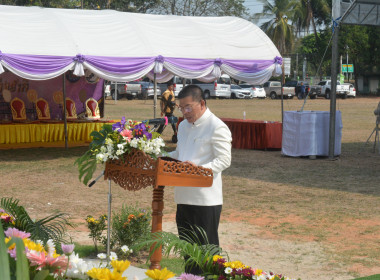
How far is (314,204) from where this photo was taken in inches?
388

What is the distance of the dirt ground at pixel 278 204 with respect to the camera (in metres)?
6.83

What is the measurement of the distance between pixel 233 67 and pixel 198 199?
12369 millimetres

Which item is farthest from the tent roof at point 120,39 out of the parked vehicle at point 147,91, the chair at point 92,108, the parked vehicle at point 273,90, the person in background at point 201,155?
the parked vehicle at point 273,90

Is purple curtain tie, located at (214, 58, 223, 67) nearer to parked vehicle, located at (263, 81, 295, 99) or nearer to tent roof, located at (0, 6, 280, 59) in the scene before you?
tent roof, located at (0, 6, 280, 59)

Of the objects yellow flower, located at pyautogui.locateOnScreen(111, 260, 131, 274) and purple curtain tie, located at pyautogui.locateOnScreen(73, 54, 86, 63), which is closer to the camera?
yellow flower, located at pyautogui.locateOnScreen(111, 260, 131, 274)

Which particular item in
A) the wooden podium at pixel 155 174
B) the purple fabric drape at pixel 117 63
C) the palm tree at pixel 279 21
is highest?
the palm tree at pixel 279 21

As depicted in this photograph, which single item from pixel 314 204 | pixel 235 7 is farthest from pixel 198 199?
pixel 235 7

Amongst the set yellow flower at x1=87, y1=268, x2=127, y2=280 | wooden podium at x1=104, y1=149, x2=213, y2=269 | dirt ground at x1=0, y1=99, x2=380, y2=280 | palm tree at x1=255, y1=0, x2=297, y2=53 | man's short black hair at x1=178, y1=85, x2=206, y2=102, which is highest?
palm tree at x1=255, y1=0, x2=297, y2=53

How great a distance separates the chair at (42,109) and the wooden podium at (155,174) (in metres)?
13.5

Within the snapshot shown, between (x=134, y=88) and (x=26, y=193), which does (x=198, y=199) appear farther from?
(x=134, y=88)

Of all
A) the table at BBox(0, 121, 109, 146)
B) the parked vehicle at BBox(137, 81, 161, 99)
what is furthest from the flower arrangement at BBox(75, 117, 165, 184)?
the parked vehicle at BBox(137, 81, 161, 99)

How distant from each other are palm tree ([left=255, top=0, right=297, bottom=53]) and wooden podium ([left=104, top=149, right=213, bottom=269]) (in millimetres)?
68670

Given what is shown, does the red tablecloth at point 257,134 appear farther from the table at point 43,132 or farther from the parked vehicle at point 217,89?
the parked vehicle at point 217,89

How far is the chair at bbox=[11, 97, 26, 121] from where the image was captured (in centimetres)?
1759
